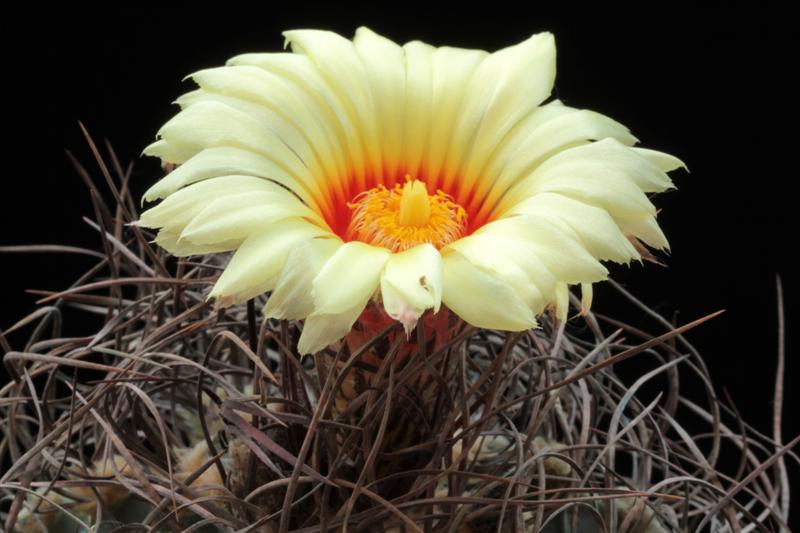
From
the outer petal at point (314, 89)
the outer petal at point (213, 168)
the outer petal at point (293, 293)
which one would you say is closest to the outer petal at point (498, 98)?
the outer petal at point (314, 89)

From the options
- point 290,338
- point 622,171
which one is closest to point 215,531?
point 290,338

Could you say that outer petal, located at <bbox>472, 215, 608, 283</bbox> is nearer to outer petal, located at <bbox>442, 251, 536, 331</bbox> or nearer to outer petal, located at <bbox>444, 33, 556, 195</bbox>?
outer petal, located at <bbox>442, 251, 536, 331</bbox>

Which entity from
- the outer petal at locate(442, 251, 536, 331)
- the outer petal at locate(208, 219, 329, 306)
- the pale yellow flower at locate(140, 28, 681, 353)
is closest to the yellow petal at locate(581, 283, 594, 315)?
the pale yellow flower at locate(140, 28, 681, 353)

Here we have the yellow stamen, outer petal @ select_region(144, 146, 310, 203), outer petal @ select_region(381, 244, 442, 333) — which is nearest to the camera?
outer petal @ select_region(381, 244, 442, 333)

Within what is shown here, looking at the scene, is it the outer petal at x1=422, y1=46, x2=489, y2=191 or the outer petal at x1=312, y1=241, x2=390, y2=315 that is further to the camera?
the outer petal at x1=422, y1=46, x2=489, y2=191

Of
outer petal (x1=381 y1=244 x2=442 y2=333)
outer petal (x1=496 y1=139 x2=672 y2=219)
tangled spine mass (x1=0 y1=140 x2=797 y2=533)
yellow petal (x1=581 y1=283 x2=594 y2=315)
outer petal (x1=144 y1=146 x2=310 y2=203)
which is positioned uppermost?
outer petal (x1=144 y1=146 x2=310 y2=203)

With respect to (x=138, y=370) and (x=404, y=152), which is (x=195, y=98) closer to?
(x=404, y=152)

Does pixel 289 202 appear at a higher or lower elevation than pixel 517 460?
higher
